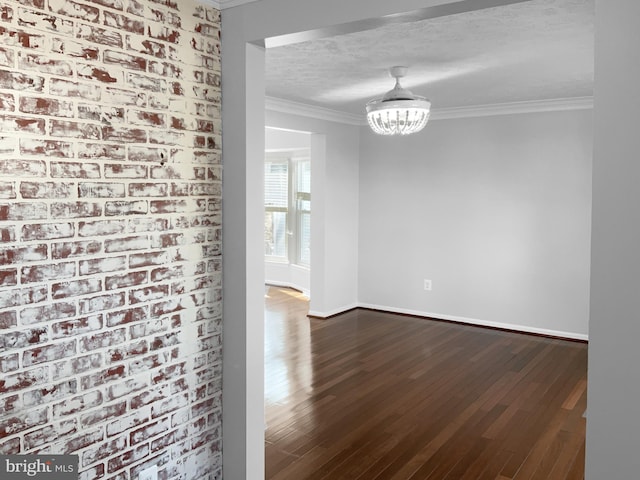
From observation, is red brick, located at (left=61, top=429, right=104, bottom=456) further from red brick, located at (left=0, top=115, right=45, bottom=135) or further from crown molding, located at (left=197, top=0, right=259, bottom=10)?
crown molding, located at (left=197, top=0, right=259, bottom=10)

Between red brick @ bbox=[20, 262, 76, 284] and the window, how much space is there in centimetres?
628

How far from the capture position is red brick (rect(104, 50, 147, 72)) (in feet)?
6.51

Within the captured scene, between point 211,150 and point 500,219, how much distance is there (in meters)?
4.29

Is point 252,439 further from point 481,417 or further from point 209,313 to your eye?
point 481,417

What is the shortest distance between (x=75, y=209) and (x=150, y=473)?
106 centimetres

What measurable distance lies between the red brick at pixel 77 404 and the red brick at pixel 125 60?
3.84 ft

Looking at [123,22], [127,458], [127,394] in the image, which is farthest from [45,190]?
[127,458]

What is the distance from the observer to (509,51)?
11.8 ft

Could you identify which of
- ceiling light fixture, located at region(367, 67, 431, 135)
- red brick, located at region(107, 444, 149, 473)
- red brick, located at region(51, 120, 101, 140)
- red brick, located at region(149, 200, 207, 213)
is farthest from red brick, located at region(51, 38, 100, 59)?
ceiling light fixture, located at region(367, 67, 431, 135)

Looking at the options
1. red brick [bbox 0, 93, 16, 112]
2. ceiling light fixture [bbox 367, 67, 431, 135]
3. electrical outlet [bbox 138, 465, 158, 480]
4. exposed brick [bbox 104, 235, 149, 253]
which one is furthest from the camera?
ceiling light fixture [bbox 367, 67, 431, 135]

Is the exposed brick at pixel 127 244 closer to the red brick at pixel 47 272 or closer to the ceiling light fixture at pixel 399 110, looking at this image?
the red brick at pixel 47 272

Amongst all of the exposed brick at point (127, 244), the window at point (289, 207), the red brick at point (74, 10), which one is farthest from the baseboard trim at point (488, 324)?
the red brick at point (74, 10)

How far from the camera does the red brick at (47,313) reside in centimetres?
177

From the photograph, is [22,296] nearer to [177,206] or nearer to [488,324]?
[177,206]
